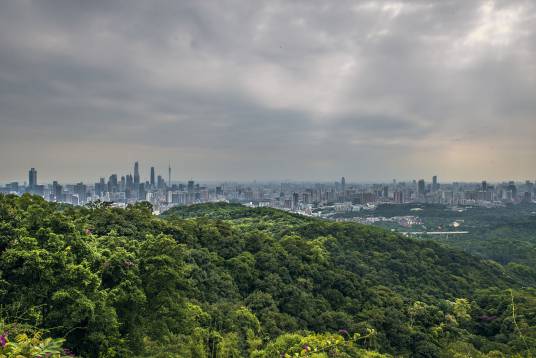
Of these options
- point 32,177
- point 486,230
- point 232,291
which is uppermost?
point 32,177

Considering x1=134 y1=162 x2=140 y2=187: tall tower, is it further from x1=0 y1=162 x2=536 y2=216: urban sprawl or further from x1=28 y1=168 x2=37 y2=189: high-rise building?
x1=28 y1=168 x2=37 y2=189: high-rise building

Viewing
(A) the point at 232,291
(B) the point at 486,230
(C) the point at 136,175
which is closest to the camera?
(A) the point at 232,291

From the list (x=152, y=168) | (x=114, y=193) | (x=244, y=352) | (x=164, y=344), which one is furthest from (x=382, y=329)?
(x=152, y=168)

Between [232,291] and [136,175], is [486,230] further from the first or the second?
[136,175]

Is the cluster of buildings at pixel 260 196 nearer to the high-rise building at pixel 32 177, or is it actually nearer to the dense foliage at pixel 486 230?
the high-rise building at pixel 32 177

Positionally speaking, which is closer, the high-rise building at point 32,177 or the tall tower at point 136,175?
the high-rise building at point 32,177

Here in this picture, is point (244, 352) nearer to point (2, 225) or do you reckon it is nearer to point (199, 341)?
point (199, 341)

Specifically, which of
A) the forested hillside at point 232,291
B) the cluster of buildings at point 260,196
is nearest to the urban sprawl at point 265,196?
the cluster of buildings at point 260,196

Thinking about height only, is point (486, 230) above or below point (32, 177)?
below

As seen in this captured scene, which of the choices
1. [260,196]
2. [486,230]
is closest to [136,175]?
[260,196]
